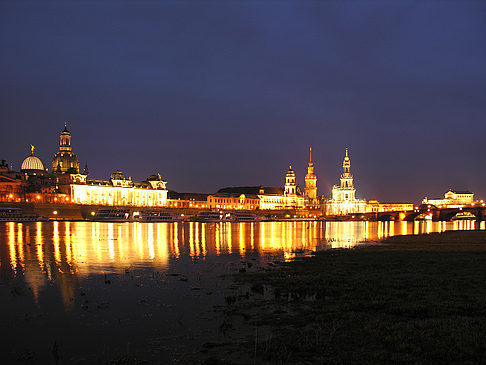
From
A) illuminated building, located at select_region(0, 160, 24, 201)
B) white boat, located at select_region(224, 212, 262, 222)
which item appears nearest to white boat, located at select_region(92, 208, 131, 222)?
white boat, located at select_region(224, 212, 262, 222)

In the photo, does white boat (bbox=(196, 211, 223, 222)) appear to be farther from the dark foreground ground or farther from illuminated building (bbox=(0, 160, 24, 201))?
the dark foreground ground

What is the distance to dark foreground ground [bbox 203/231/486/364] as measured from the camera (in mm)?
10766

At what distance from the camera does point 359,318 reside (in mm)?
13555

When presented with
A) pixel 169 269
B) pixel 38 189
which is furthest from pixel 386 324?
pixel 38 189

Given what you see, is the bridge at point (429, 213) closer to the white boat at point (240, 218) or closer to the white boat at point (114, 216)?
the white boat at point (240, 218)

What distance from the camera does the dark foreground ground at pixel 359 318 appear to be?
10.8 m

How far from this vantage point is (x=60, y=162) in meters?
196

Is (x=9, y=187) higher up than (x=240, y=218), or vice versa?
(x=9, y=187)

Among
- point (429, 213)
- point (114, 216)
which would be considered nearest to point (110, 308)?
point (114, 216)

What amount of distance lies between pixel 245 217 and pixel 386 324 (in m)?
135

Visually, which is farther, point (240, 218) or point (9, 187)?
point (9, 187)

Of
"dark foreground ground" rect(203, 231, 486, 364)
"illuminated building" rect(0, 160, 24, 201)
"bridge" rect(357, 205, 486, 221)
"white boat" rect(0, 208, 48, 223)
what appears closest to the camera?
"dark foreground ground" rect(203, 231, 486, 364)

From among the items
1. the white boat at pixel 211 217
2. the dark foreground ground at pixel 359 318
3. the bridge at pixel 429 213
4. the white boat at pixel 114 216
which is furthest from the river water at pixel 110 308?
the bridge at pixel 429 213

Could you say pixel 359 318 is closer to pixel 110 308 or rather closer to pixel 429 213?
pixel 110 308
